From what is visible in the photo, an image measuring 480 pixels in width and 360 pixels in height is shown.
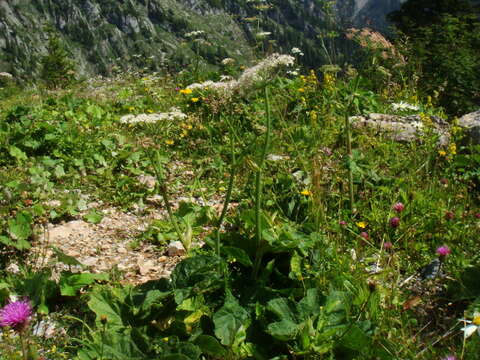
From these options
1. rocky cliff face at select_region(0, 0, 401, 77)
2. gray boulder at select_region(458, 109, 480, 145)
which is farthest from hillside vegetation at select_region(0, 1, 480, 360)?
rocky cliff face at select_region(0, 0, 401, 77)

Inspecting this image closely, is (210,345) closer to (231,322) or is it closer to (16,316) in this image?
(231,322)

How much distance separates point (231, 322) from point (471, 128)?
447 centimetres

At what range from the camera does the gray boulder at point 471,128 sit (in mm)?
5163

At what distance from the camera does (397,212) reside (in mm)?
3701

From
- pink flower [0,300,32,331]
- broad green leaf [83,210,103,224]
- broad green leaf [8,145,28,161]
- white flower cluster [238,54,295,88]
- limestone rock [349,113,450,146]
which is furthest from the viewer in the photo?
limestone rock [349,113,450,146]

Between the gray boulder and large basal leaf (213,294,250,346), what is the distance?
13.0 ft

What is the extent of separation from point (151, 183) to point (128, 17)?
18854cm

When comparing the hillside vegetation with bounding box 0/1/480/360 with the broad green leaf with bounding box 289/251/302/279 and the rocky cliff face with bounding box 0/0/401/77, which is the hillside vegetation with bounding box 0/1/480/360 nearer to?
the broad green leaf with bounding box 289/251/302/279

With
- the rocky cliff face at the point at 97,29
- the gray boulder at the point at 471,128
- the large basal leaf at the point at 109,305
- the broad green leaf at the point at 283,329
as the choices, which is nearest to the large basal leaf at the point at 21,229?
the large basal leaf at the point at 109,305

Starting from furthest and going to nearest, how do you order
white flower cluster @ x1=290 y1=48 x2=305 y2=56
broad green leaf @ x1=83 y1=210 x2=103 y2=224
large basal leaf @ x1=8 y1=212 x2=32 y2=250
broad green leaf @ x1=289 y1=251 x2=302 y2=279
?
1. white flower cluster @ x1=290 y1=48 x2=305 y2=56
2. broad green leaf @ x1=83 y1=210 x2=103 y2=224
3. large basal leaf @ x1=8 y1=212 x2=32 y2=250
4. broad green leaf @ x1=289 y1=251 x2=302 y2=279

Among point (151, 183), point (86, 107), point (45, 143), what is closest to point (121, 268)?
point (151, 183)

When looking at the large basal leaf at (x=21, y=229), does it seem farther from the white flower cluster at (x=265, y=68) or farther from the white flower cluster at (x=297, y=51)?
the white flower cluster at (x=297, y=51)

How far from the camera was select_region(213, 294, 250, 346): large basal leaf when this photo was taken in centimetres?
217

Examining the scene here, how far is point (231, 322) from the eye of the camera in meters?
2.24
